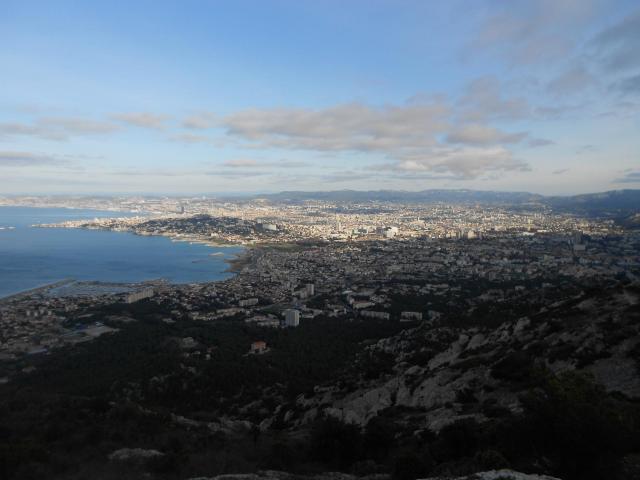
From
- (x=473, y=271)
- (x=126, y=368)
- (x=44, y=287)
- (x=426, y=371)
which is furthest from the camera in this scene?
(x=473, y=271)

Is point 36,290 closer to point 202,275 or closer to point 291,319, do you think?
point 202,275

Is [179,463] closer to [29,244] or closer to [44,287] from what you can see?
[44,287]

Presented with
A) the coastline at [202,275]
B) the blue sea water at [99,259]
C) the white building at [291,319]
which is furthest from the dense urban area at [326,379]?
the blue sea water at [99,259]

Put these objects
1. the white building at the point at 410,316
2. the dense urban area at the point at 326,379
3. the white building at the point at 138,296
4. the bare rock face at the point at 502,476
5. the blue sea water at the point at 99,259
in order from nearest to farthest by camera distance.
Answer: the bare rock face at the point at 502,476 → the dense urban area at the point at 326,379 → the white building at the point at 410,316 → the white building at the point at 138,296 → the blue sea water at the point at 99,259

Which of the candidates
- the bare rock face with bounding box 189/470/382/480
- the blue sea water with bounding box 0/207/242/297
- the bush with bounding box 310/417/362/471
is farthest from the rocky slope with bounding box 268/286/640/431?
the blue sea water with bounding box 0/207/242/297

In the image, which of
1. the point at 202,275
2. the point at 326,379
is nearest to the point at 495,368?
the point at 326,379

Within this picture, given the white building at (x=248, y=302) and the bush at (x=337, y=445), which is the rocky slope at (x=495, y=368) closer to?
the bush at (x=337, y=445)

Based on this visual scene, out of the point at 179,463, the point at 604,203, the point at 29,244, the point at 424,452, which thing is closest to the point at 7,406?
the point at 179,463
